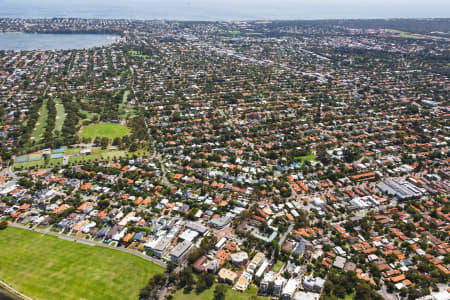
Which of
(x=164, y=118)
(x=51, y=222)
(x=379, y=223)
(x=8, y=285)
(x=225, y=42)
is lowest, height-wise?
(x=8, y=285)

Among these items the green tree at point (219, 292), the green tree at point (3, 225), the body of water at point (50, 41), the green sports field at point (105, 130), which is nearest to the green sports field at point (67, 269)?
the green tree at point (3, 225)

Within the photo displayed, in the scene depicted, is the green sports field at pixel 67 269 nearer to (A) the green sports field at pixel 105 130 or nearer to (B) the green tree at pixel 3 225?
(B) the green tree at pixel 3 225

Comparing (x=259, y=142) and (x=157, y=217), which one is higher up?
(x=259, y=142)

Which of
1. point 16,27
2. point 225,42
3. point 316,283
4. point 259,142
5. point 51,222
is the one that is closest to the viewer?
point 316,283

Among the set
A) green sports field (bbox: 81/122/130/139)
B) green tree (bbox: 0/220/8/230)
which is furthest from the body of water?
green tree (bbox: 0/220/8/230)

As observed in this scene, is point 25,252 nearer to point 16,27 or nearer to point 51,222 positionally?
point 51,222

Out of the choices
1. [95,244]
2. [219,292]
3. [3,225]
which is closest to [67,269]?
[95,244]

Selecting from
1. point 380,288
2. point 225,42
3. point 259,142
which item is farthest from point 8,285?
point 225,42
